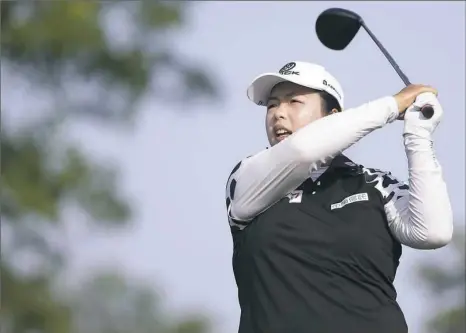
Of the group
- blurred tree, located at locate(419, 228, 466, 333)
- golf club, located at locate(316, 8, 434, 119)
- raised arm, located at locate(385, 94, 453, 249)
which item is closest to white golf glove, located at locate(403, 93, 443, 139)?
raised arm, located at locate(385, 94, 453, 249)

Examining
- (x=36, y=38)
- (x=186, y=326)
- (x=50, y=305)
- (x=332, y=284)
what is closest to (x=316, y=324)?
(x=332, y=284)

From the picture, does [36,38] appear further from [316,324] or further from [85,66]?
[316,324]

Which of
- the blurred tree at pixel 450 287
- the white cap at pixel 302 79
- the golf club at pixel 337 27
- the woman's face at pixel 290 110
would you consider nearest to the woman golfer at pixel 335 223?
the woman's face at pixel 290 110

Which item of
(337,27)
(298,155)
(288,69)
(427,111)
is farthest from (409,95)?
(337,27)

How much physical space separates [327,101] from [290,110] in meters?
0.16

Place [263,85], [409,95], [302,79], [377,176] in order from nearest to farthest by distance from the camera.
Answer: [409,95]
[377,176]
[302,79]
[263,85]

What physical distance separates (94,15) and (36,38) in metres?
0.65

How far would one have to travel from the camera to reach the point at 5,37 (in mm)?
14000

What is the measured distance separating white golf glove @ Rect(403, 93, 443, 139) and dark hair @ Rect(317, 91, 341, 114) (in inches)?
17.2

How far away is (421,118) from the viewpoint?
182 inches

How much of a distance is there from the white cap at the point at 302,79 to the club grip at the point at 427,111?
0.47 m

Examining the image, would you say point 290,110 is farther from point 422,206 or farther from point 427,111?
point 422,206

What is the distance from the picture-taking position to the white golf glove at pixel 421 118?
4.62 m

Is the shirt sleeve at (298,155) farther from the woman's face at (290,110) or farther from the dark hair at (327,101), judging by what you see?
the dark hair at (327,101)
